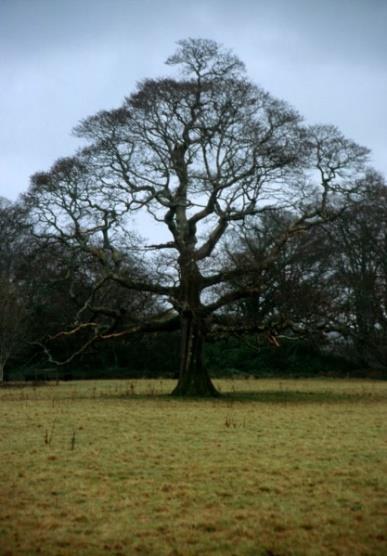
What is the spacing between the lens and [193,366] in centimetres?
2531

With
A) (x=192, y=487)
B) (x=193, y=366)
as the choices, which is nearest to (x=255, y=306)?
(x=193, y=366)

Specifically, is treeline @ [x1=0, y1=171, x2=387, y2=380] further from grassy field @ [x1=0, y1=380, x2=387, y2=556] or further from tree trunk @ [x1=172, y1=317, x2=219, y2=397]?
grassy field @ [x1=0, y1=380, x2=387, y2=556]

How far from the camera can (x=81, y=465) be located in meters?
9.91

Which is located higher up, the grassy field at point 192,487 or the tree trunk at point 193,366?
the tree trunk at point 193,366

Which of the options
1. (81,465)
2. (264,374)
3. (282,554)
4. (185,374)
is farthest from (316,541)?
(264,374)

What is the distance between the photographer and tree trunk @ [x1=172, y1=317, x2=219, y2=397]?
24.9 m

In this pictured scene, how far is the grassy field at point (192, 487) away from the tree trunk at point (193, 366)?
8.63m

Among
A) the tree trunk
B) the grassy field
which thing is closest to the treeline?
the tree trunk

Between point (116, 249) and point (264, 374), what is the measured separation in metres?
21.0

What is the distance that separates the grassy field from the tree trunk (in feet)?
28.3

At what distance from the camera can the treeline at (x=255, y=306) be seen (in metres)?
35.8

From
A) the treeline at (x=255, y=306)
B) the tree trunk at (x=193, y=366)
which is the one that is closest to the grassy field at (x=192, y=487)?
the tree trunk at (x=193, y=366)

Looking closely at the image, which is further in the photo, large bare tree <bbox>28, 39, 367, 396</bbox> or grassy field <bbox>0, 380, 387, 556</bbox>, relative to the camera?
large bare tree <bbox>28, 39, 367, 396</bbox>

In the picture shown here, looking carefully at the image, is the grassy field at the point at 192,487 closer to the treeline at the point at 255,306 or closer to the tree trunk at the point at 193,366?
the tree trunk at the point at 193,366
